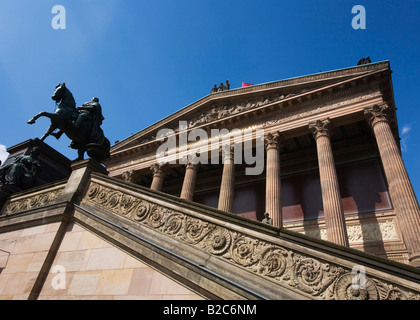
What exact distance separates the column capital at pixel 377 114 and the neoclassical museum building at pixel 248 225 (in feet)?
0.21

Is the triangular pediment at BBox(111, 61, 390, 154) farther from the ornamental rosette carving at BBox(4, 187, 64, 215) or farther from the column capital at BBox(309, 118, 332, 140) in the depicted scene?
the ornamental rosette carving at BBox(4, 187, 64, 215)

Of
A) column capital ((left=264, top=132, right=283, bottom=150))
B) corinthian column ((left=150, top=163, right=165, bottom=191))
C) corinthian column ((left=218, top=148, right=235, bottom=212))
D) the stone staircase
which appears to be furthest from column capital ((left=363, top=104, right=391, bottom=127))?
corinthian column ((left=150, top=163, right=165, bottom=191))

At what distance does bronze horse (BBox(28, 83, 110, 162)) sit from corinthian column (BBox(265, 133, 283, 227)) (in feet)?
33.1

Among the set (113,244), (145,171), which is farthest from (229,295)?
(145,171)

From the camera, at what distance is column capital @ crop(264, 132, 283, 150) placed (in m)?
18.3

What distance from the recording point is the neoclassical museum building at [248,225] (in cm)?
363

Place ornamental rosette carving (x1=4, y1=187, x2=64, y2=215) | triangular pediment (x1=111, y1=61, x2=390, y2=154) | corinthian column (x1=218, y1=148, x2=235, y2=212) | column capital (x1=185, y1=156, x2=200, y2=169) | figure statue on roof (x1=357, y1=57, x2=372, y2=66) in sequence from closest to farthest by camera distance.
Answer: ornamental rosette carving (x1=4, y1=187, x2=64, y2=215) → corinthian column (x1=218, y1=148, x2=235, y2=212) → triangular pediment (x1=111, y1=61, x2=390, y2=154) → figure statue on roof (x1=357, y1=57, x2=372, y2=66) → column capital (x1=185, y1=156, x2=200, y2=169)

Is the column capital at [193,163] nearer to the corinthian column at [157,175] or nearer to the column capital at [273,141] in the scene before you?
the corinthian column at [157,175]

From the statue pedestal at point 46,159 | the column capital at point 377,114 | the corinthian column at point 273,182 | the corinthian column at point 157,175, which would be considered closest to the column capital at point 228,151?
the corinthian column at point 273,182

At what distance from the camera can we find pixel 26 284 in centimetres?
509

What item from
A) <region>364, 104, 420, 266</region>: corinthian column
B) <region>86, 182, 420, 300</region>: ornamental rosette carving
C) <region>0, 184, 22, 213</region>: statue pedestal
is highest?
<region>364, 104, 420, 266</region>: corinthian column

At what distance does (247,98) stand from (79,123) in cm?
1602

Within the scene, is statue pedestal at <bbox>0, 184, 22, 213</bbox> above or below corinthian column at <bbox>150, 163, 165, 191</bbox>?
below
